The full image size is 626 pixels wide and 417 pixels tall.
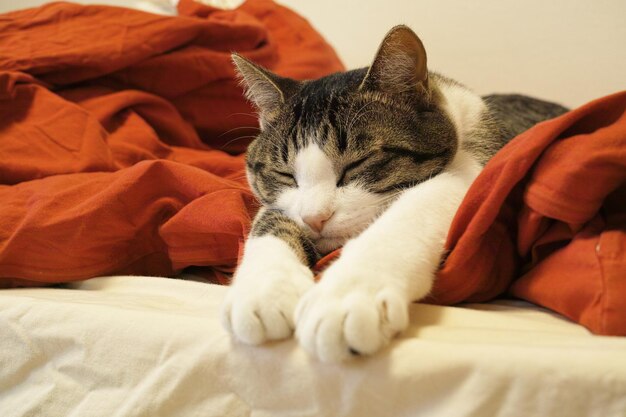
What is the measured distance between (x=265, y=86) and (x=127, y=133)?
0.53 meters

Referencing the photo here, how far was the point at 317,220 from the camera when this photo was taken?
2.62 ft

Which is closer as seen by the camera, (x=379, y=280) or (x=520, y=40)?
(x=379, y=280)

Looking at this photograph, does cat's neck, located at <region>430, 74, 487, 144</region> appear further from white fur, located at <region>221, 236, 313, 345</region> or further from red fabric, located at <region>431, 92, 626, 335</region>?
white fur, located at <region>221, 236, 313, 345</region>

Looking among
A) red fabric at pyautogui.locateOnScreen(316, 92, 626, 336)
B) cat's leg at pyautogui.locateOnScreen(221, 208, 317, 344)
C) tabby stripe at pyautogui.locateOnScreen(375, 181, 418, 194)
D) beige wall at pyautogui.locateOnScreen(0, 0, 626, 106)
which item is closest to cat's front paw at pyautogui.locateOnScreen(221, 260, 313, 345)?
cat's leg at pyautogui.locateOnScreen(221, 208, 317, 344)

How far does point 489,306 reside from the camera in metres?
0.71

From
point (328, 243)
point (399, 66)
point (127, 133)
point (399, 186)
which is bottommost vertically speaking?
point (127, 133)

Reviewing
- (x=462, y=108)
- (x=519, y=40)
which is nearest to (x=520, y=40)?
(x=519, y=40)

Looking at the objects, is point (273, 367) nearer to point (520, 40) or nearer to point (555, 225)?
point (555, 225)

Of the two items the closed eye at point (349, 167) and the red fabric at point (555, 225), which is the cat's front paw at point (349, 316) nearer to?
the red fabric at point (555, 225)

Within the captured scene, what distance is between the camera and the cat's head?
82 centimetres

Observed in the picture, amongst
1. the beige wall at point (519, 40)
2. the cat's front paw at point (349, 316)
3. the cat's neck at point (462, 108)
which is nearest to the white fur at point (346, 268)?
the cat's front paw at point (349, 316)

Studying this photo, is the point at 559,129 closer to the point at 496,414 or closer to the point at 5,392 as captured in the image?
the point at 496,414

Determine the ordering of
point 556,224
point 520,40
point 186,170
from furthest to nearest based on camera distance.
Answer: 1. point 520,40
2. point 186,170
3. point 556,224

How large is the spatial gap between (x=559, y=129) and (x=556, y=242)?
0.54ft
